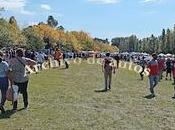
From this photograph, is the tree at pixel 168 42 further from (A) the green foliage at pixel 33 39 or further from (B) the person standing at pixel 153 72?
(B) the person standing at pixel 153 72

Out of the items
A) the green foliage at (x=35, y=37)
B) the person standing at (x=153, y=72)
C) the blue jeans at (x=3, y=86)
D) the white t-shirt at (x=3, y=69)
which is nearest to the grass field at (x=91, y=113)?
the blue jeans at (x=3, y=86)

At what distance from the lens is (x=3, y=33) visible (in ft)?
296

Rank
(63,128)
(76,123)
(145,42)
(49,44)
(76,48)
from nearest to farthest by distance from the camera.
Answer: (63,128), (76,123), (49,44), (76,48), (145,42)

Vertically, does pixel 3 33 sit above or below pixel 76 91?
above

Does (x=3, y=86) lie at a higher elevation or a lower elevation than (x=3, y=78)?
lower

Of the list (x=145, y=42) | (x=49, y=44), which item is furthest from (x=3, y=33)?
(x=145, y=42)

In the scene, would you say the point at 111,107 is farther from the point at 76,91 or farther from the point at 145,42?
the point at 145,42

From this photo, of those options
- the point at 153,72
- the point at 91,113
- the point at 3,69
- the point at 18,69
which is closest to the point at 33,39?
the point at 153,72

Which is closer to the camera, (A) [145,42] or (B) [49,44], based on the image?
(B) [49,44]

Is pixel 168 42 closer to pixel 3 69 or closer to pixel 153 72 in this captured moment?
pixel 153 72

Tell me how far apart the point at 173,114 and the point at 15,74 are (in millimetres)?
5419

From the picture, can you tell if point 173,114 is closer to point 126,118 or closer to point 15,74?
point 126,118

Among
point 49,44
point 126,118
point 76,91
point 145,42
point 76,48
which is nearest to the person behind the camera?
point 126,118

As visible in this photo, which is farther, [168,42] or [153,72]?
[168,42]
